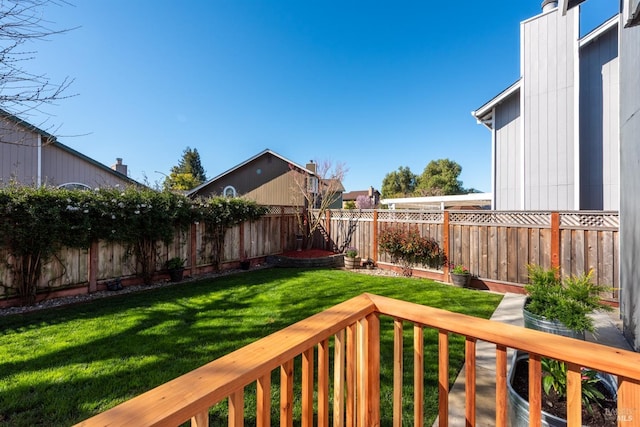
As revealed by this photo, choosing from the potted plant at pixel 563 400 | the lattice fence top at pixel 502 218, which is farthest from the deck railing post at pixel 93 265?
the lattice fence top at pixel 502 218

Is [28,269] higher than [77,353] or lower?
higher

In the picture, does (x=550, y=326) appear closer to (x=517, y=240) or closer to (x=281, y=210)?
(x=517, y=240)

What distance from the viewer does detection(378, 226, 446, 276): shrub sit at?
22.6 ft

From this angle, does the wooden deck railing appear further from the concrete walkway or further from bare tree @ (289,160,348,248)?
bare tree @ (289,160,348,248)

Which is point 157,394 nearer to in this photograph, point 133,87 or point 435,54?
point 133,87

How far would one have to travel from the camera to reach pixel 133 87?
8383mm

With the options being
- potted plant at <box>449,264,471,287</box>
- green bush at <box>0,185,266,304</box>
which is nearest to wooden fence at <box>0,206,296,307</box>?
green bush at <box>0,185,266,304</box>

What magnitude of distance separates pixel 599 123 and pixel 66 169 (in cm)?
1495

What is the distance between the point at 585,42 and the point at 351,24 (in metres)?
5.86

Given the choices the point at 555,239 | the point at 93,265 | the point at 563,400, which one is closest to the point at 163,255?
the point at 93,265

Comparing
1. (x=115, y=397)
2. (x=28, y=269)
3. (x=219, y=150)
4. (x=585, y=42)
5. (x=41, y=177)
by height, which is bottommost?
(x=115, y=397)

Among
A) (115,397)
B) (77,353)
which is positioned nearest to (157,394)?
(115,397)

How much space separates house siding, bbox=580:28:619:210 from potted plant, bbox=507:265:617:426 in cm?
428

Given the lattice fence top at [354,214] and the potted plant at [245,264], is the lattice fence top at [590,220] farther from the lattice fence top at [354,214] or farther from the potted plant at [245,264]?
the potted plant at [245,264]
